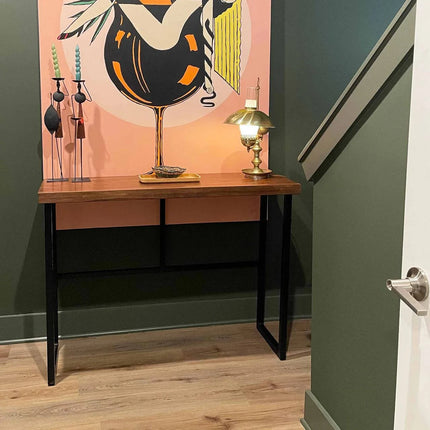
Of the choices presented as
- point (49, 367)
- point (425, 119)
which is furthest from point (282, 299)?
point (425, 119)

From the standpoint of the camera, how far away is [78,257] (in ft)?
10.7

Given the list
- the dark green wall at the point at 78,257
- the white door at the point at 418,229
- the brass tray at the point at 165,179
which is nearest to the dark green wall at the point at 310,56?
the dark green wall at the point at 78,257

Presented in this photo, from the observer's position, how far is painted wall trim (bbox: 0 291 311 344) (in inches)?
128

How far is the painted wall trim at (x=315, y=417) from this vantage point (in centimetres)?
223

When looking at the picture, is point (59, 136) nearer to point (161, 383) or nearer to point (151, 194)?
point (151, 194)

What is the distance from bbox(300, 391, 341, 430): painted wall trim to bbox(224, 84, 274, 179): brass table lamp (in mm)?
1151

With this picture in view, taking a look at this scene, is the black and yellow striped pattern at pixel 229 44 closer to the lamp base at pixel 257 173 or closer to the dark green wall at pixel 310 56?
the dark green wall at pixel 310 56

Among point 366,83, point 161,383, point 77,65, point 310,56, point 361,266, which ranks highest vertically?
point 310,56

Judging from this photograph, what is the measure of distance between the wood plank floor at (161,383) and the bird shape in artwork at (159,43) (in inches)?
48.5

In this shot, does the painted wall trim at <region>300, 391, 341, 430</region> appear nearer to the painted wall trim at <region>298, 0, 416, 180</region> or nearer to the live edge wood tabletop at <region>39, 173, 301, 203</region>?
the painted wall trim at <region>298, 0, 416, 180</region>

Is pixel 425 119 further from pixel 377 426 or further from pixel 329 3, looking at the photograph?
pixel 329 3

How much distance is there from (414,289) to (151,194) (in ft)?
6.04

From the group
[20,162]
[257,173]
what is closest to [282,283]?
[257,173]

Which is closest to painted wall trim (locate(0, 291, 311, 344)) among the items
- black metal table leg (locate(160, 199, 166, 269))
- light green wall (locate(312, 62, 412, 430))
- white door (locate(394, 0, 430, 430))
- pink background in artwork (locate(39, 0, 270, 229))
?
black metal table leg (locate(160, 199, 166, 269))
